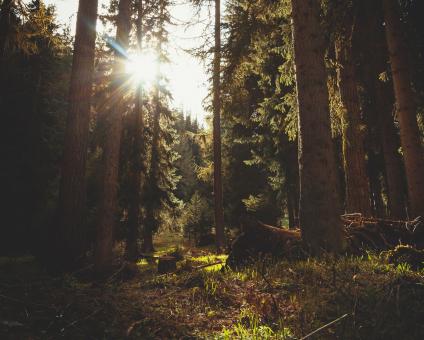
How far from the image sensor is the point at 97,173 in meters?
21.3

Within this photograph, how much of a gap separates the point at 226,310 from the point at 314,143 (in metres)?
3.27

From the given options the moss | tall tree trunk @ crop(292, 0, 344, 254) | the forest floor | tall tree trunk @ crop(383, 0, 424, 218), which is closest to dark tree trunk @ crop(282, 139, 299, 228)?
tall tree trunk @ crop(383, 0, 424, 218)

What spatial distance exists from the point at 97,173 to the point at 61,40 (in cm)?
1230

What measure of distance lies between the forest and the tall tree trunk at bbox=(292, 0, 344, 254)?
0.02 metres

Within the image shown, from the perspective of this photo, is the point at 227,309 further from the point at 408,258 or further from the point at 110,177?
the point at 110,177

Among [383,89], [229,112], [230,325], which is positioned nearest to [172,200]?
[229,112]

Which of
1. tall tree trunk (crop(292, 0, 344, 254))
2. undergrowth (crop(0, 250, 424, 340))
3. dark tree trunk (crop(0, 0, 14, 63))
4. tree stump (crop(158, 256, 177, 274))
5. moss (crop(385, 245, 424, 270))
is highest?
dark tree trunk (crop(0, 0, 14, 63))

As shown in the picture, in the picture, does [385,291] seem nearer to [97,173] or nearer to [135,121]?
[135,121]

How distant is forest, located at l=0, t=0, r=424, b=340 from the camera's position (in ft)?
8.87

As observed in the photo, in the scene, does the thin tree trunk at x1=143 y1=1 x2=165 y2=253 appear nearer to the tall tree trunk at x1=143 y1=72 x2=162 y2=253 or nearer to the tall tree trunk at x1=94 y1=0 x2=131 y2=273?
the tall tree trunk at x1=143 y1=72 x2=162 y2=253

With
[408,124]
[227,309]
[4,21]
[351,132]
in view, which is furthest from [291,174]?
[227,309]

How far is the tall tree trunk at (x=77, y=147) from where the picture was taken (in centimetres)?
666

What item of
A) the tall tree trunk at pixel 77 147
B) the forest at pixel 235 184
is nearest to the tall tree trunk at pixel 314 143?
the forest at pixel 235 184

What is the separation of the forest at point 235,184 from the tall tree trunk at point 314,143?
0.08 ft
